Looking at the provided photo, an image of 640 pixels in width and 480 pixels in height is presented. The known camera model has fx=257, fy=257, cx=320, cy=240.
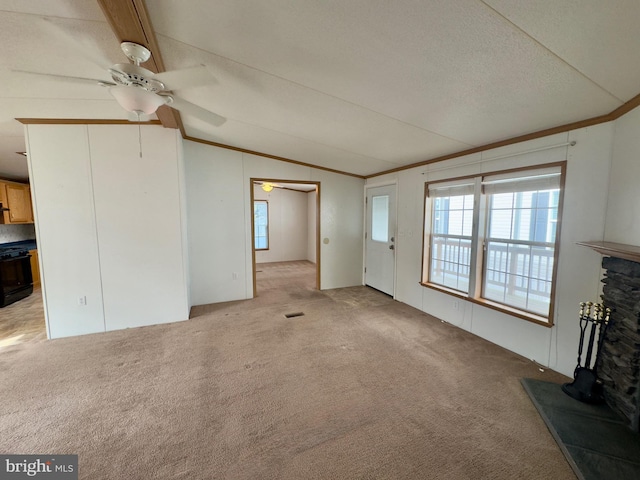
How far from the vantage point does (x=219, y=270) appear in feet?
14.4

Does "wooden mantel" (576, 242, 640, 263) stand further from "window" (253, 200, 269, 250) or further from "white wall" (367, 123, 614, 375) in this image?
"window" (253, 200, 269, 250)

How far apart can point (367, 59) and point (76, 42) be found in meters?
1.64

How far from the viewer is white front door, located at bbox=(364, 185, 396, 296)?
466 centimetres

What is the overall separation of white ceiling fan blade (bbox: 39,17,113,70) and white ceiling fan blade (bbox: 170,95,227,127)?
80 cm

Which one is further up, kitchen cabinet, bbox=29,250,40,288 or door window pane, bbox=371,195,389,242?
door window pane, bbox=371,195,389,242

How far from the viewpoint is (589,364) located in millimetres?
→ 2100

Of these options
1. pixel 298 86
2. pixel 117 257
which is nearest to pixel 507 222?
pixel 298 86

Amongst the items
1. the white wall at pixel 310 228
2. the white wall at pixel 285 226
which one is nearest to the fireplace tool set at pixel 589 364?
the white wall at pixel 310 228

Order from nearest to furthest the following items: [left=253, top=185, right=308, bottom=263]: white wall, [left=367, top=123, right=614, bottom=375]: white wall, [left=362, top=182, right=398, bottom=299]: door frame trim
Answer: [left=367, top=123, right=614, bottom=375]: white wall
[left=362, top=182, right=398, bottom=299]: door frame trim
[left=253, top=185, right=308, bottom=263]: white wall

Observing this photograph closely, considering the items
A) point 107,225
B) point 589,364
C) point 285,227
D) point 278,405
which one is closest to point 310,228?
point 285,227

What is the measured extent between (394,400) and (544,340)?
1.71 meters

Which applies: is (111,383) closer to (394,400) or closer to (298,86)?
(394,400)

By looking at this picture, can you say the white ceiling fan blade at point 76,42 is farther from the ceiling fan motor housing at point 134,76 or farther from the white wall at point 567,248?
the white wall at point 567,248

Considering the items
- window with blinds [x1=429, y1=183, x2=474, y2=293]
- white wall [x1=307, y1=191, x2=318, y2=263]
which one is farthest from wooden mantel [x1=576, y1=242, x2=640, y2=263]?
white wall [x1=307, y1=191, x2=318, y2=263]
